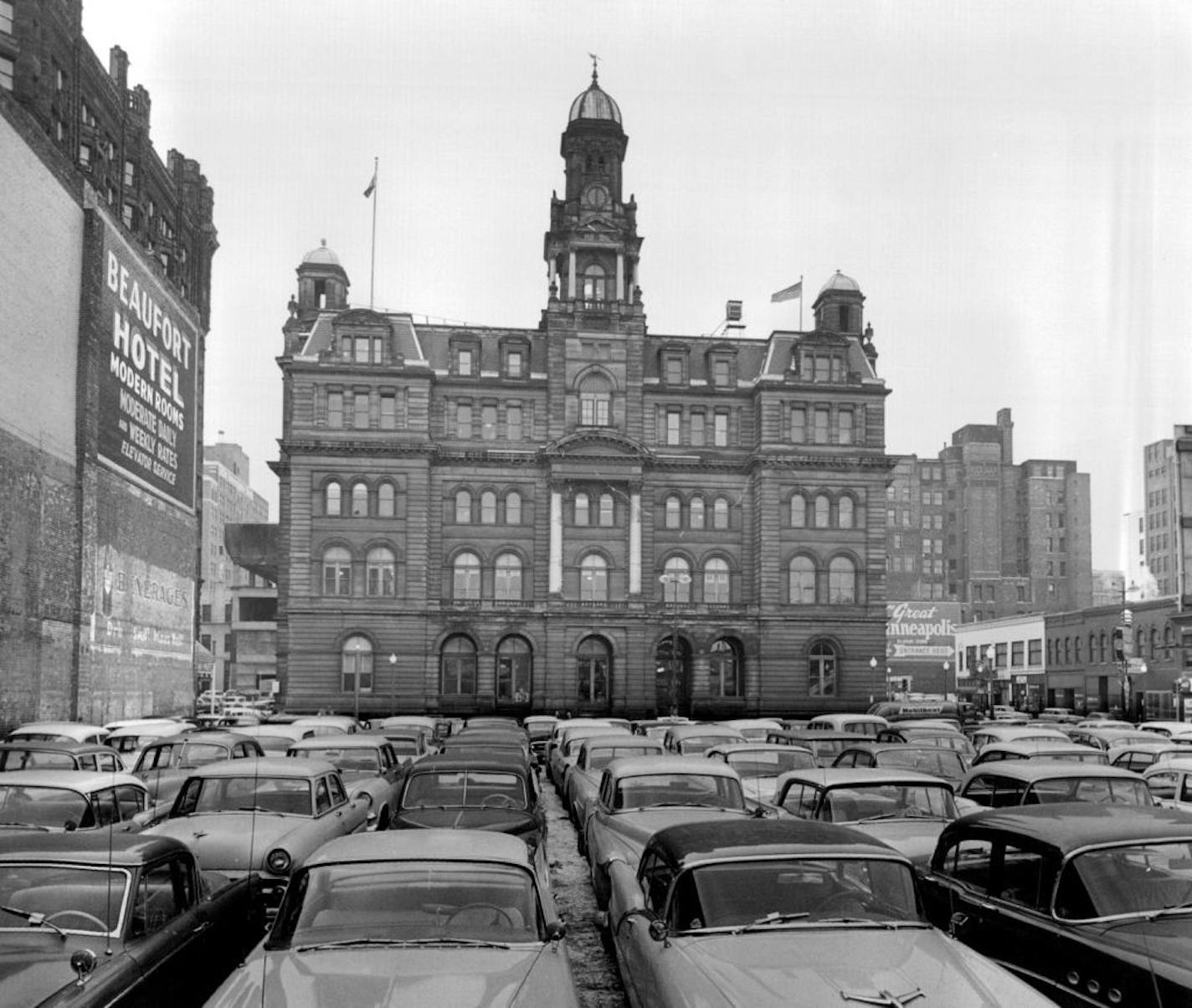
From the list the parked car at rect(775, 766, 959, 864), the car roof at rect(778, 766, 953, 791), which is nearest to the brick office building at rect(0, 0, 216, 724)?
the car roof at rect(778, 766, 953, 791)

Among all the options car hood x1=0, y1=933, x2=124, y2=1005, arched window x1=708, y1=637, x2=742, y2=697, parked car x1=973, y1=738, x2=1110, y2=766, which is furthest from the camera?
arched window x1=708, y1=637, x2=742, y2=697

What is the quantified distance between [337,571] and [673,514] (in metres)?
17.0

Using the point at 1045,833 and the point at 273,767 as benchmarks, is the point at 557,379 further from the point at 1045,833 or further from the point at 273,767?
→ the point at 1045,833

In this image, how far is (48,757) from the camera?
→ 16.8 meters

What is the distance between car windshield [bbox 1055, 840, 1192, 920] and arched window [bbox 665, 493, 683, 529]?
51.6 m

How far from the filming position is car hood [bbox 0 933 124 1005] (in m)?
5.82

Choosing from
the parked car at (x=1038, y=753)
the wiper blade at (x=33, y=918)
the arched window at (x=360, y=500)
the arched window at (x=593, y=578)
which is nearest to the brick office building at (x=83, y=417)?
the arched window at (x=360, y=500)

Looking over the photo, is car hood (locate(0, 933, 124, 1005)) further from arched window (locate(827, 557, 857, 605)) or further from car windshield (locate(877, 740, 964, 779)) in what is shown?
arched window (locate(827, 557, 857, 605))

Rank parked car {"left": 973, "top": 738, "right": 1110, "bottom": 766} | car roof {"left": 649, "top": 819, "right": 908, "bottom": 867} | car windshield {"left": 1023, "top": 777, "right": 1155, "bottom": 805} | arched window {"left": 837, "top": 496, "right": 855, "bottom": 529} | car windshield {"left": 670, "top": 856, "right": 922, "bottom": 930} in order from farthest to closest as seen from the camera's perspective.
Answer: arched window {"left": 837, "top": 496, "right": 855, "bottom": 529} < parked car {"left": 973, "top": 738, "right": 1110, "bottom": 766} < car windshield {"left": 1023, "top": 777, "right": 1155, "bottom": 805} < car roof {"left": 649, "top": 819, "right": 908, "bottom": 867} < car windshield {"left": 670, "top": 856, "right": 922, "bottom": 930}

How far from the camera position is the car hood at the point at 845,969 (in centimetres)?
550

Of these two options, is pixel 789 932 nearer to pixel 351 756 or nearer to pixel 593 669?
pixel 351 756

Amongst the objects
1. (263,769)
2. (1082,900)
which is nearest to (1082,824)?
(1082,900)

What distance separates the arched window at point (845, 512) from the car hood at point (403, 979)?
179 ft

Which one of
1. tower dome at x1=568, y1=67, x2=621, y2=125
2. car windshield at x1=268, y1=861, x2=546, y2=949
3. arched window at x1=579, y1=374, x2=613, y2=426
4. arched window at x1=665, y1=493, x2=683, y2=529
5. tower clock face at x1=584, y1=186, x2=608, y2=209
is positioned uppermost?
tower dome at x1=568, y1=67, x2=621, y2=125
